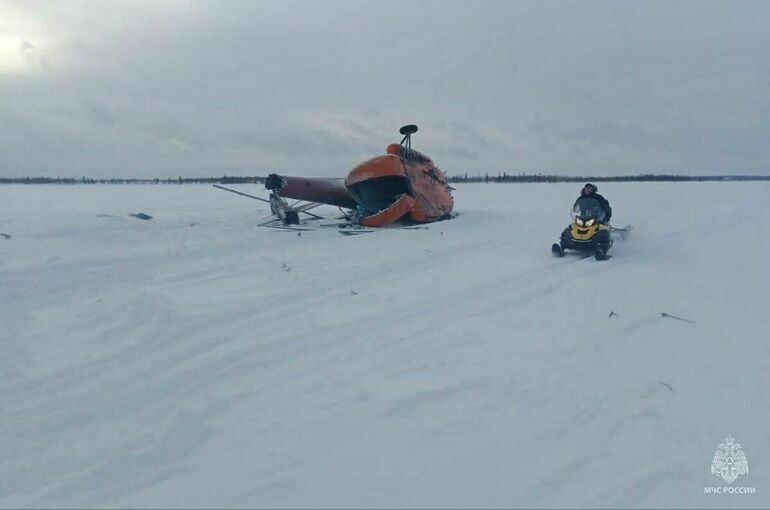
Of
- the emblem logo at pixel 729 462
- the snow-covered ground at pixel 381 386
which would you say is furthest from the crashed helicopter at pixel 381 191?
the emblem logo at pixel 729 462

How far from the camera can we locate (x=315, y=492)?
3.01 m

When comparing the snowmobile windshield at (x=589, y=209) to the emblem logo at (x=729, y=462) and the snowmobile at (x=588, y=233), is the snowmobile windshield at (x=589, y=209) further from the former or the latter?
the emblem logo at (x=729, y=462)

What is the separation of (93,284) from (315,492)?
19.4 feet

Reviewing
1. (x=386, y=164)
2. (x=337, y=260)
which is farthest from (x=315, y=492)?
(x=386, y=164)

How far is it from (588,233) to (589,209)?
49 cm

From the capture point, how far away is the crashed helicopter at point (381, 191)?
15141mm

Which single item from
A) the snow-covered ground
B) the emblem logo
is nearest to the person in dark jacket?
the snow-covered ground

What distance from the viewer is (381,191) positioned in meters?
16.0

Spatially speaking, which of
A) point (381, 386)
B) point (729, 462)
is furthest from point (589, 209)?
point (729, 462)

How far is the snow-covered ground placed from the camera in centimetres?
313

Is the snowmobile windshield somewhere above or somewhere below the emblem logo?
above

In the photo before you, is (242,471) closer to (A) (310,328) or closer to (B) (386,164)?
(A) (310,328)

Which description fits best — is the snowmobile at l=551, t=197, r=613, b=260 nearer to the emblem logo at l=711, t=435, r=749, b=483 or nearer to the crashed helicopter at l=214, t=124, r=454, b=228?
Result: the crashed helicopter at l=214, t=124, r=454, b=228

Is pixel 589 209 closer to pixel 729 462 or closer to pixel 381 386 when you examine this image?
pixel 381 386
